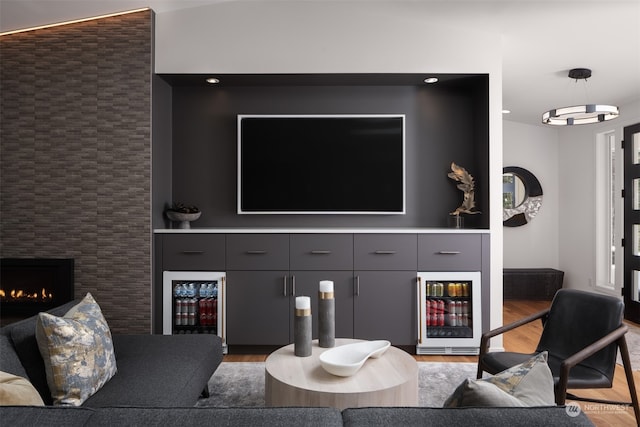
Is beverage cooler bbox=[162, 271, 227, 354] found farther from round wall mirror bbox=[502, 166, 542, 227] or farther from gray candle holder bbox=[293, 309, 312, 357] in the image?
round wall mirror bbox=[502, 166, 542, 227]

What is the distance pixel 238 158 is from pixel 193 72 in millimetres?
836

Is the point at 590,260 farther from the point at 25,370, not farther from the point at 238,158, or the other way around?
the point at 25,370

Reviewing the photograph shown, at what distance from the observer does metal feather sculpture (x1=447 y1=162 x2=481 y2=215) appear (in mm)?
3969

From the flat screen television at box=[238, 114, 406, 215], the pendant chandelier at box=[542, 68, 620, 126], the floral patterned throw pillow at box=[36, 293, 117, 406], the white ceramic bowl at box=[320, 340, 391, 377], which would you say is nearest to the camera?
the floral patterned throw pillow at box=[36, 293, 117, 406]

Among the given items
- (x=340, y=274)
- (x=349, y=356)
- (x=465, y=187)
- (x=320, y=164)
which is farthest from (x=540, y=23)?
(x=349, y=356)

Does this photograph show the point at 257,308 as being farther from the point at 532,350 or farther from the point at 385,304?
the point at 532,350

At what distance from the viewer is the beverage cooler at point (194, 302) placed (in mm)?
3709

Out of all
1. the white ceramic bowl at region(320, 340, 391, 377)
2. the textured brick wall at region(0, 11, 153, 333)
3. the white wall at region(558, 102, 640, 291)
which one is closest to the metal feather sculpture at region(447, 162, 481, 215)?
the white ceramic bowl at region(320, 340, 391, 377)

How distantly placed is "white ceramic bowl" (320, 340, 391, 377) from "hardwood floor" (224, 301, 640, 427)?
4.34 feet

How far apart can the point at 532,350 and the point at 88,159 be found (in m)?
4.11

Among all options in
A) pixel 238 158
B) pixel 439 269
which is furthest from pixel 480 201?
pixel 238 158

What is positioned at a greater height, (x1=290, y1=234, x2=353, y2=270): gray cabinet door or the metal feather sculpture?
the metal feather sculpture

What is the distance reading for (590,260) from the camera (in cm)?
559

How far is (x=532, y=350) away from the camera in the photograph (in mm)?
3795
